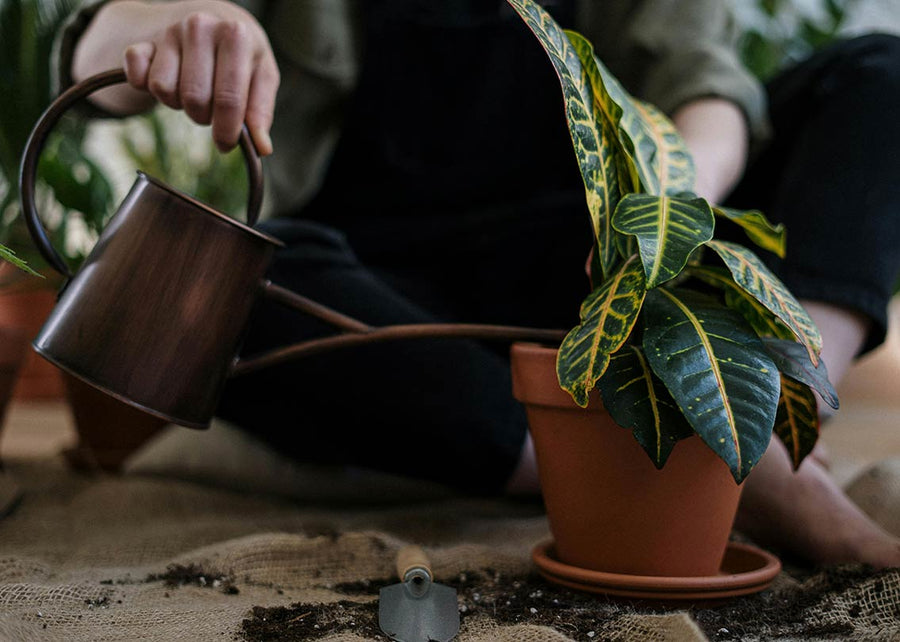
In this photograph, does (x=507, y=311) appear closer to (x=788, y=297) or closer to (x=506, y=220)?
(x=506, y=220)

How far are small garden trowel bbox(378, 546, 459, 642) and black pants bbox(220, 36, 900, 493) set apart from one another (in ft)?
1.18

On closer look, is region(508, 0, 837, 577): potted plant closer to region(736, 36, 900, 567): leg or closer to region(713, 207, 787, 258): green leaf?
region(713, 207, 787, 258): green leaf

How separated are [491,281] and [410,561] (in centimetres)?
59

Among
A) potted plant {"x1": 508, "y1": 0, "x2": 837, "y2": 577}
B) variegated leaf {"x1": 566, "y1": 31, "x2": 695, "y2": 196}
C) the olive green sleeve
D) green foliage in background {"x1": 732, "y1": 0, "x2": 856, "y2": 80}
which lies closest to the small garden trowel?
potted plant {"x1": 508, "y1": 0, "x2": 837, "y2": 577}

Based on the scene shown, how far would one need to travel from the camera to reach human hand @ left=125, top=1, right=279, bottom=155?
0.63 metres

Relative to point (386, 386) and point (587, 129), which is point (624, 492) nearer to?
point (587, 129)

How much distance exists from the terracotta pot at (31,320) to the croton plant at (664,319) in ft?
2.94

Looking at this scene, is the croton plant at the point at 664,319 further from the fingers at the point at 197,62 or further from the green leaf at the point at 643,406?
the fingers at the point at 197,62

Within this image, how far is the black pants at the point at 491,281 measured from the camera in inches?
36.1

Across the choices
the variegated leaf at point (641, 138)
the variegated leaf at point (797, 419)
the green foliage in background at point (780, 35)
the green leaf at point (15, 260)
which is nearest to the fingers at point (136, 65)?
the green leaf at point (15, 260)

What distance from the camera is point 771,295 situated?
0.54 m

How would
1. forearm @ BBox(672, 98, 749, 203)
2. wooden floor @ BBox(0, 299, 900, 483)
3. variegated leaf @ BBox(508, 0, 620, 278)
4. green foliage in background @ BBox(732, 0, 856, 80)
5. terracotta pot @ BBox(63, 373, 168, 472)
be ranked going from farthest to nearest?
green foliage in background @ BBox(732, 0, 856, 80), wooden floor @ BBox(0, 299, 900, 483), terracotta pot @ BBox(63, 373, 168, 472), forearm @ BBox(672, 98, 749, 203), variegated leaf @ BBox(508, 0, 620, 278)

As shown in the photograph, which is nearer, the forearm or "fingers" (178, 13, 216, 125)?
"fingers" (178, 13, 216, 125)

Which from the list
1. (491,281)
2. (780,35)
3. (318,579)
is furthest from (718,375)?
(780,35)
